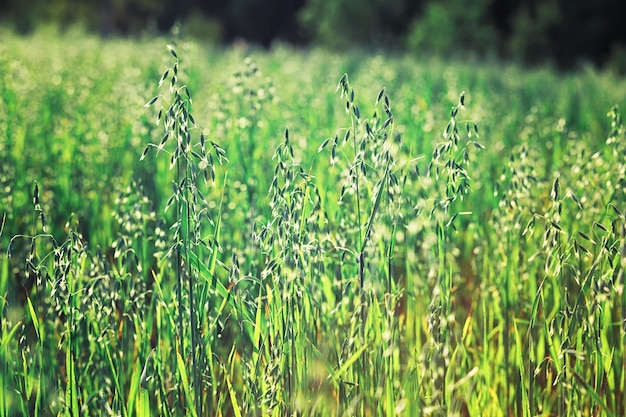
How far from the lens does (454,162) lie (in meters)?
1.83

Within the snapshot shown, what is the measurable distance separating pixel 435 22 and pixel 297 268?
21044 mm

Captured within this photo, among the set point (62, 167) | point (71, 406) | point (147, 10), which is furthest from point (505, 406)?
point (147, 10)

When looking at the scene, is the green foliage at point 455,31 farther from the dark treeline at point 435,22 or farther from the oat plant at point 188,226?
the oat plant at point 188,226

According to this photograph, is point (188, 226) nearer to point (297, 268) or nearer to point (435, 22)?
point (297, 268)

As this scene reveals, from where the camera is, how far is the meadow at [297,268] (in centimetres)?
176

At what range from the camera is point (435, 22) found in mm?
21469

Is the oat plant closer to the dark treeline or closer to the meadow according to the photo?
the meadow

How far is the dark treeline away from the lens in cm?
2198

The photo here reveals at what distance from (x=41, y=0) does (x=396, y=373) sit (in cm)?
2895

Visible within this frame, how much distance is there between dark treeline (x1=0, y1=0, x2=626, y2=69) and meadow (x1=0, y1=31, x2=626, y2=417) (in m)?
14.6

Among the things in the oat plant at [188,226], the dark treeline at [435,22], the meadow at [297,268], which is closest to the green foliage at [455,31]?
the dark treeline at [435,22]

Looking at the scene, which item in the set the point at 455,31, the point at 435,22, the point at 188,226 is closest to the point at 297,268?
the point at 188,226

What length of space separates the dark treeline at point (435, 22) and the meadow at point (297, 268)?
1463 cm

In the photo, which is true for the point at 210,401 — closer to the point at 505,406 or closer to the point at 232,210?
the point at 505,406
